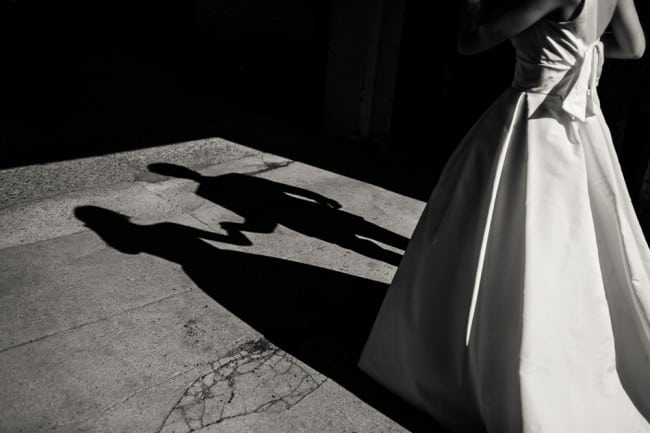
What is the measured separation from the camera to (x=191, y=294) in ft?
12.6

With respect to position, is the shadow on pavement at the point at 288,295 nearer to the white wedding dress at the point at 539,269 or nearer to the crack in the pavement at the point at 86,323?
the crack in the pavement at the point at 86,323

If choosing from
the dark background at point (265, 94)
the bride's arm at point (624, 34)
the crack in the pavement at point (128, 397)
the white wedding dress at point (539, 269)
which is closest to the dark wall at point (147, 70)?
the dark background at point (265, 94)

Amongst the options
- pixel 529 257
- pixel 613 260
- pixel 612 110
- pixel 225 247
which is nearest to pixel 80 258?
pixel 225 247

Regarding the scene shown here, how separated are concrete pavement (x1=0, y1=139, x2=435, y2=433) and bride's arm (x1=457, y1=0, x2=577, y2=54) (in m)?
1.77

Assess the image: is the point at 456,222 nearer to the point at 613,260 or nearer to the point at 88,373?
the point at 613,260

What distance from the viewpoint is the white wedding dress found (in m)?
2.56

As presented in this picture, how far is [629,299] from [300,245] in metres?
2.43

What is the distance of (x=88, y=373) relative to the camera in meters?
3.09

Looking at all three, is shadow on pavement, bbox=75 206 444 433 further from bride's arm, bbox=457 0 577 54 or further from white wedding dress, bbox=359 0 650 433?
bride's arm, bbox=457 0 577 54

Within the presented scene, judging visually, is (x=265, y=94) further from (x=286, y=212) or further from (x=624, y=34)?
(x=624, y=34)

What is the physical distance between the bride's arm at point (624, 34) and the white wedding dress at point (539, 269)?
12cm

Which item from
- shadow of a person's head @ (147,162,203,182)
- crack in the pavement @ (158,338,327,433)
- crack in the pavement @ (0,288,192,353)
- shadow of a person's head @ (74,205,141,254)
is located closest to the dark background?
shadow of a person's head @ (147,162,203,182)

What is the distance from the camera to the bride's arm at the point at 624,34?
2.62 m

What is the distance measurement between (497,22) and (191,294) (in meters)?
2.42
